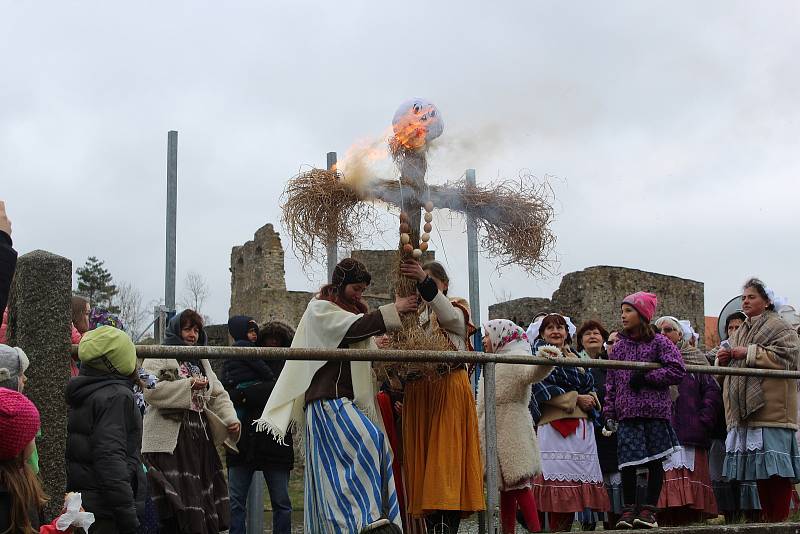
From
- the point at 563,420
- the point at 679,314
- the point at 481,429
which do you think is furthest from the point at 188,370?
the point at 679,314

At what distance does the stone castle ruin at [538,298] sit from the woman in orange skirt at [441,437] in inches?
551

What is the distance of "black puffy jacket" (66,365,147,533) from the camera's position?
545cm

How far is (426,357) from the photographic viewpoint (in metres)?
6.09

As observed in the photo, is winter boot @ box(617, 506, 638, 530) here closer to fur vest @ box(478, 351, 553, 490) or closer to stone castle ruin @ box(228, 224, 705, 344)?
fur vest @ box(478, 351, 553, 490)

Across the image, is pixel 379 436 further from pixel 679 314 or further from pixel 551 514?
pixel 679 314

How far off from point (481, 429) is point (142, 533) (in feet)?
7.43

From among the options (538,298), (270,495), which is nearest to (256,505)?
(270,495)

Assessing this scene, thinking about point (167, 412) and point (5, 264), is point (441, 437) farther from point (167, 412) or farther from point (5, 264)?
point (5, 264)

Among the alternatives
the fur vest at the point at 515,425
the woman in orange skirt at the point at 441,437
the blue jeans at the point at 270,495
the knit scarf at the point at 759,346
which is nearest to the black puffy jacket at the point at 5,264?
the woman in orange skirt at the point at 441,437

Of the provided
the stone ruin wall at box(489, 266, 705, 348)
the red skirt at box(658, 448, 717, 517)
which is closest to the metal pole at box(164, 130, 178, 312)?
the red skirt at box(658, 448, 717, 517)

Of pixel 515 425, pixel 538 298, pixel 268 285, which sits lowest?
pixel 515 425

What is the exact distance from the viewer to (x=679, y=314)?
27.3 metres

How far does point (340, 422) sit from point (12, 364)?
75.7 inches

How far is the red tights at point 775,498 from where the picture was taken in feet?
27.5
